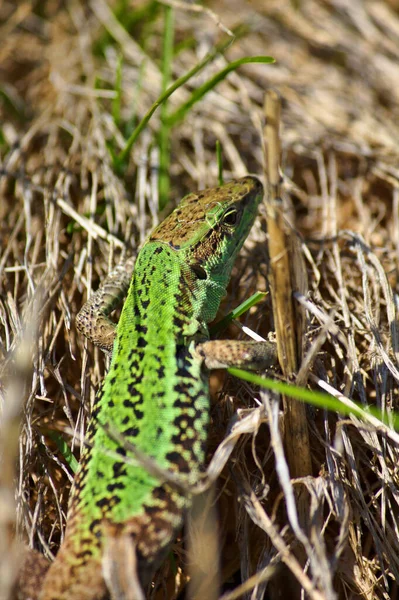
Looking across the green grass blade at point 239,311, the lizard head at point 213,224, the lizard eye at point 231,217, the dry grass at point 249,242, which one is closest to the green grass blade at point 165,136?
the dry grass at point 249,242

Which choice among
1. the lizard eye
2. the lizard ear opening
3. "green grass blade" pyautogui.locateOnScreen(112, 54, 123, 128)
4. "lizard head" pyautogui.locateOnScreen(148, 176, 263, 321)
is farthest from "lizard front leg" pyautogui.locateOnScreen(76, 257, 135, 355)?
"green grass blade" pyautogui.locateOnScreen(112, 54, 123, 128)

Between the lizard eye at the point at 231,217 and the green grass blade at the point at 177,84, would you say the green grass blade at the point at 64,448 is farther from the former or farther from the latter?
the green grass blade at the point at 177,84

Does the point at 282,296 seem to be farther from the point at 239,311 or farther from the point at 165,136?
the point at 165,136

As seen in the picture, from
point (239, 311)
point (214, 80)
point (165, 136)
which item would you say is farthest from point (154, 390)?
point (165, 136)

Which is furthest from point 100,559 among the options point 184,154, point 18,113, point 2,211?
point 18,113

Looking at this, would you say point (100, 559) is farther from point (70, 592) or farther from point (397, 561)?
point (397, 561)

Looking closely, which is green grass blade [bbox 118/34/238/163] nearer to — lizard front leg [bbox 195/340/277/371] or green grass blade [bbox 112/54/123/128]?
green grass blade [bbox 112/54/123/128]
